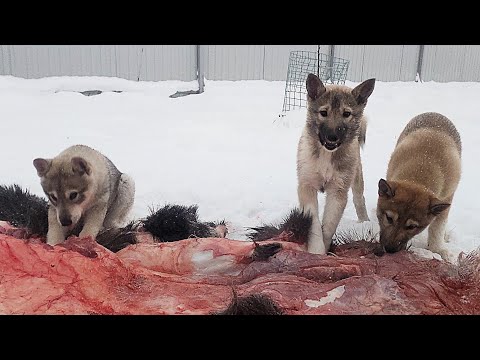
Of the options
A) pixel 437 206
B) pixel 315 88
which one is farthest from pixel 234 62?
pixel 437 206

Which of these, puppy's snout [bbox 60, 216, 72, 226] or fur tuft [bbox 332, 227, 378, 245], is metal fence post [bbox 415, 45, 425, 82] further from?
puppy's snout [bbox 60, 216, 72, 226]

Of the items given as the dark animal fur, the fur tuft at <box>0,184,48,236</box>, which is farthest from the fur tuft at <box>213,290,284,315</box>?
the fur tuft at <box>0,184,48,236</box>

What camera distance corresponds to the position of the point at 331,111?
2.20m

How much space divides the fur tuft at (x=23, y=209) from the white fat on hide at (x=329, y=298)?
1057mm

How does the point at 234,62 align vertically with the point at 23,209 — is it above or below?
above

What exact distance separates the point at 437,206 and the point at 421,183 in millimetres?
213

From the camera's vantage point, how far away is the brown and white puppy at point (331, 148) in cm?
218

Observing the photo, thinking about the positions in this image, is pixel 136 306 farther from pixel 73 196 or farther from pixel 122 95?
pixel 122 95

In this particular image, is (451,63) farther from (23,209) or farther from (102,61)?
(23,209)

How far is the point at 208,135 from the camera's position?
2383 millimetres

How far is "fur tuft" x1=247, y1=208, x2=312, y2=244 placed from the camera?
1.97 metres

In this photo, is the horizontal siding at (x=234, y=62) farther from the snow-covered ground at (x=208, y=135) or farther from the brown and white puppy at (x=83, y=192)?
the brown and white puppy at (x=83, y=192)

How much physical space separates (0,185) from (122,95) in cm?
61
